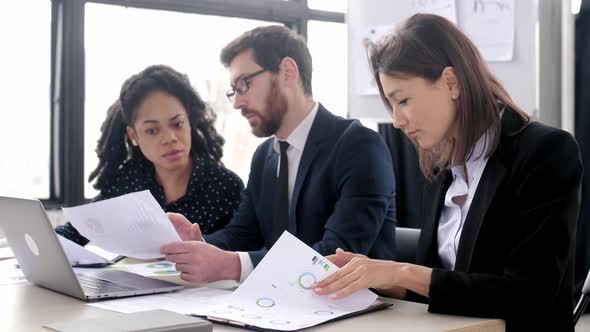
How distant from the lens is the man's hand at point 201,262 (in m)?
1.55

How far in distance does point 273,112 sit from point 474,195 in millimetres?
919

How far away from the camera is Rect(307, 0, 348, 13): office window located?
14.1ft

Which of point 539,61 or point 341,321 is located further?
point 539,61

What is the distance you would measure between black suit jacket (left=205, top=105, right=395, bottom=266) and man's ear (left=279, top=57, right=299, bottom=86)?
0.53 feet

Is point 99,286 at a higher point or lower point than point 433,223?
lower

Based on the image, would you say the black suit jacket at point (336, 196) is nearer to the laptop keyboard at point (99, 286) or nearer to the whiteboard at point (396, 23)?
the laptop keyboard at point (99, 286)

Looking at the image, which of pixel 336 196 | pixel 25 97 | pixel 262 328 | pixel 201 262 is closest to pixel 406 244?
pixel 336 196

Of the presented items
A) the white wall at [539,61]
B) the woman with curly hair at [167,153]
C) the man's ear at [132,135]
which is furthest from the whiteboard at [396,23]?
the man's ear at [132,135]

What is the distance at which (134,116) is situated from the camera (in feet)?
8.74

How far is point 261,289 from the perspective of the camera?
1345 mm

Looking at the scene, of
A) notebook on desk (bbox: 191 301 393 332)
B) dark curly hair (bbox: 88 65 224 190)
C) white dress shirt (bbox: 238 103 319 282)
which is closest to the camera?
notebook on desk (bbox: 191 301 393 332)

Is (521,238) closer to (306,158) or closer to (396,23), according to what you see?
(306,158)

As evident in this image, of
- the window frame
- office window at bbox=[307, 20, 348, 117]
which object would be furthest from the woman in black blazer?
office window at bbox=[307, 20, 348, 117]

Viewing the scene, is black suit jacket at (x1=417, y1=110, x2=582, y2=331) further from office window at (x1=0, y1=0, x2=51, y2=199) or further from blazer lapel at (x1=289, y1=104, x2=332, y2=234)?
office window at (x1=0, y1=0, x2=51, y2=199)
